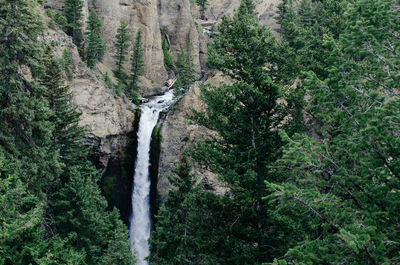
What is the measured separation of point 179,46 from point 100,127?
30988mm

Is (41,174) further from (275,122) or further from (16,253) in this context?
(275,122)

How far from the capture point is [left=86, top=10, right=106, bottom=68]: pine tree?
35.3 metres

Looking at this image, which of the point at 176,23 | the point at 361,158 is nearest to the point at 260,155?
the point at 361,158

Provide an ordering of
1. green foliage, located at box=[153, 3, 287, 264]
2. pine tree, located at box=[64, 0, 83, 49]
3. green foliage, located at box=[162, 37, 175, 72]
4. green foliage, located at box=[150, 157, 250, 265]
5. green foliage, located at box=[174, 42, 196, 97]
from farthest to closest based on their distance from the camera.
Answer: green foliage, located at box=[162, 37, 175, 72] → green foliage, located at box=[174, 42, 196, 97] → pine tree, located at box=[64, 0, 83, 49] → green foliage, located at box=[150, 157, 250, 265] → green foliage, located at box=[153, 3, 287, 264]

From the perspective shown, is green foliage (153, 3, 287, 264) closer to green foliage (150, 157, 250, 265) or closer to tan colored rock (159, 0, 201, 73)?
green foliage (150, 157, 250, 265)

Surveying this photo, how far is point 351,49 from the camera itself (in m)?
7.15

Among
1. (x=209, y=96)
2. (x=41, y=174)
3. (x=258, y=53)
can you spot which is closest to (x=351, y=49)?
(x=258, y=53)

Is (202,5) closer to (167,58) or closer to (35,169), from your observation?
(167,58)

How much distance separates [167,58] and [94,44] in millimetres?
17266

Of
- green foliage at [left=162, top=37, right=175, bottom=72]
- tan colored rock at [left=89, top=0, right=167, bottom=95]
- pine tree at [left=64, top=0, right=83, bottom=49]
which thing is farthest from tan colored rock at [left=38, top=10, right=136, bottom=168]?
green foliage at [left=162, top=37, right=175, bottom=72]

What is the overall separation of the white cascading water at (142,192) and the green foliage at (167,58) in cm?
2059

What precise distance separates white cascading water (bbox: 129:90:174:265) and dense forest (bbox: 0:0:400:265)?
5859mm

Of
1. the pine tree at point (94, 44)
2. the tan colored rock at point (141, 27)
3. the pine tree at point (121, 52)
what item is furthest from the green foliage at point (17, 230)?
the tan colored rock at point (141, 27)

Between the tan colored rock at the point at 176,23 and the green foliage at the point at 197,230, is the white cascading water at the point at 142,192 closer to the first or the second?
the green foliage at the point at 197,230
